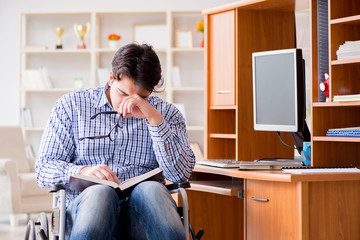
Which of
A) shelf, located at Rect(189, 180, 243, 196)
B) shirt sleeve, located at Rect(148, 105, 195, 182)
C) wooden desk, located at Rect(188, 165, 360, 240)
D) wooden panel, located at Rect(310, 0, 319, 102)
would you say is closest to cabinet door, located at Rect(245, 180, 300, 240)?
wooden desk, located at Rect(188, 165, 360, 240)

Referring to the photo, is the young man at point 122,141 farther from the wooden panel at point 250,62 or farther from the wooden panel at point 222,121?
the wooden panel at point 222,121

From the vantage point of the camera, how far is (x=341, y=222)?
2.31m

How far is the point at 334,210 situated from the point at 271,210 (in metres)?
0.25

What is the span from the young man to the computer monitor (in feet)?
1.95

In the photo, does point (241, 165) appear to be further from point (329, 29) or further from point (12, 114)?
point (12, 114)

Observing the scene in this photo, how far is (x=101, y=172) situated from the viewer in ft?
7.17

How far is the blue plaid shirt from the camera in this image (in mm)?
2322

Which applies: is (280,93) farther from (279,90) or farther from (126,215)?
(126,215)

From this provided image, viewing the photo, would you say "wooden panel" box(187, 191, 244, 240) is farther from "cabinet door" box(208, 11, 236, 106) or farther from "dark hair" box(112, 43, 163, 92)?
"dark hair" box(112, 43, 163, 92)

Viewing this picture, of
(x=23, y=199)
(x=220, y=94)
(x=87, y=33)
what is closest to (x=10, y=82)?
(x=87, y=33)

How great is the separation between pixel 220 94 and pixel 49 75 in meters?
3.54

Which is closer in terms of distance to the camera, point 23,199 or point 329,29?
point 329,29

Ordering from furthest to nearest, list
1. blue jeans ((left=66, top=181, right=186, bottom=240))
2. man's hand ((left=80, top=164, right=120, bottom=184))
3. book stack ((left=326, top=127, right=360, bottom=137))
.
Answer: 1. book stack ((left=326, top=127, right=360, bottom=137))
2. man's hand ((left=80, top=164, right=120, bottom=184))
3. blue jeans ((left=66, top=181, right=186, bottom=240))

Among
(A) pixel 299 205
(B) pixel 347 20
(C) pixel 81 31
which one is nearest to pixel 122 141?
(A) pixel 299 205
